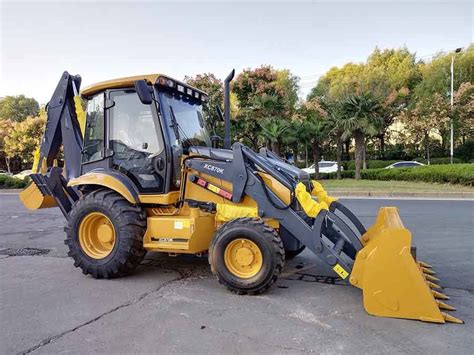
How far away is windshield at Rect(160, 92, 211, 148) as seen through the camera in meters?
5.52

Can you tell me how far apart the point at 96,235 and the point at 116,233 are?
540 mm

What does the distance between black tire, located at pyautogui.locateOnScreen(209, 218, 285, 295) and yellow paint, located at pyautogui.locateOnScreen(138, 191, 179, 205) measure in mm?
986

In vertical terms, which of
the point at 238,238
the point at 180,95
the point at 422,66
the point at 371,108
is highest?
the point at 422,66

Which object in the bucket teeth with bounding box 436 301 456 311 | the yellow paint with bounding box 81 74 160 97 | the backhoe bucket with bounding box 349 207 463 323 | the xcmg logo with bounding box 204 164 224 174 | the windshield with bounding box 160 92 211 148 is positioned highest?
the yellow paint with bounding box 81 74 160 97

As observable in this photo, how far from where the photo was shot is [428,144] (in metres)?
33.1

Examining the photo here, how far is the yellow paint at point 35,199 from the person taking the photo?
6.74 m

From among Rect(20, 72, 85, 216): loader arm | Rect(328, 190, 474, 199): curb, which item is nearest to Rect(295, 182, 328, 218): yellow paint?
Rect(20, 72, 85, 216): loader arm

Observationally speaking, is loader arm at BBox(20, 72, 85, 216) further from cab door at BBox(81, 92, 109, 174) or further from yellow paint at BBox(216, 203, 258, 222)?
yellow paint at BBox(216, 203, 258, 222)

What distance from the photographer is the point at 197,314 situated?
4145 mm

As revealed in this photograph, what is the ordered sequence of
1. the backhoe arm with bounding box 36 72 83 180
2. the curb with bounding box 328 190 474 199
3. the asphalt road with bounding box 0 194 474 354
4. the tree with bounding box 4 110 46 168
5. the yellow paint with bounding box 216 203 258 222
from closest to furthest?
the asphalt road with bounding box 0 194 474 354
the yellow paint with bounding box 216 203 258 222
the backhoe arm with bounding box 36 72 83 180
the curb with bounding box 328 190 474 199
the tree with bounding box 4 110 46 168

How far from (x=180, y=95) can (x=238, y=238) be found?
2.39 m

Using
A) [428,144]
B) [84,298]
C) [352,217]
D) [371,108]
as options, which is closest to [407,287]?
[352,217]

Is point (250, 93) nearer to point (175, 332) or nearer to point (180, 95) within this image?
point (180, 95)

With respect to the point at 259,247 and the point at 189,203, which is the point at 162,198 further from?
the point at 259,247
